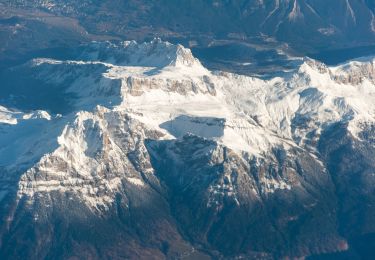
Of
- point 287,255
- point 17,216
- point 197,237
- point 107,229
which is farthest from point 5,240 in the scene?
point 287,255

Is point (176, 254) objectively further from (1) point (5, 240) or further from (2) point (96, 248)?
(1) point (5, 240)

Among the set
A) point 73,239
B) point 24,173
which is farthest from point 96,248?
point 24,173

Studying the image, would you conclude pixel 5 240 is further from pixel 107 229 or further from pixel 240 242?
pixel 240 242

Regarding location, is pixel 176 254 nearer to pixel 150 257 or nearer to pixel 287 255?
pixel 150 257

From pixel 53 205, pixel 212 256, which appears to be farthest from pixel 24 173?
pixel 212 256

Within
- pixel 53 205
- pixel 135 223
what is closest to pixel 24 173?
pixel 53 205
